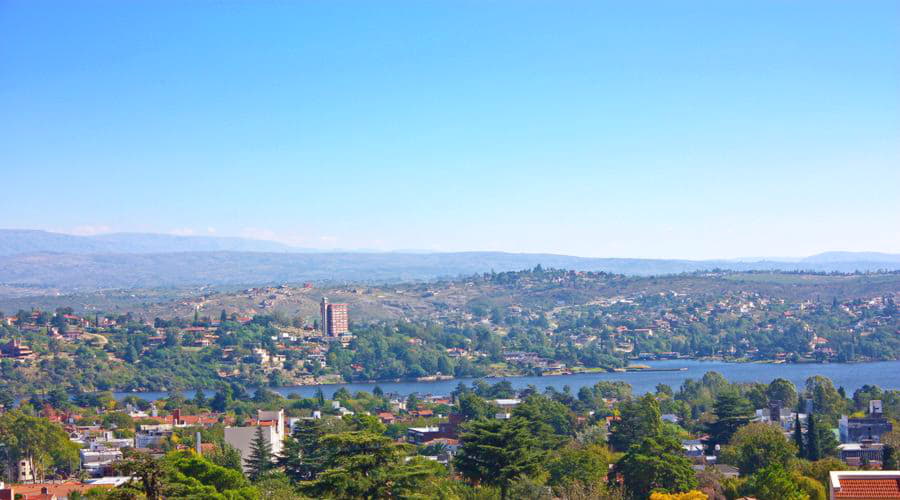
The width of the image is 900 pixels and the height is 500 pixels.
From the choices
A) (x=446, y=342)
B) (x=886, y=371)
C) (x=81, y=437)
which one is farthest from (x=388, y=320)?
(x=81, y=437)

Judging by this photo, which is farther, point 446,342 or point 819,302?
point 819,302

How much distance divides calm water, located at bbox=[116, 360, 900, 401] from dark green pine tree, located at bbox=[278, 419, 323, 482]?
125ft

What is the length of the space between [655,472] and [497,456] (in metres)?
2.60

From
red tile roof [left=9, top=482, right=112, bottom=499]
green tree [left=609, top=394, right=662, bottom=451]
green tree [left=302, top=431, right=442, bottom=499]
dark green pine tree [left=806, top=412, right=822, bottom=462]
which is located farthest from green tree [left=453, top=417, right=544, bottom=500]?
dark green pine tree [left=806, top=412, right=822, bottom=462]

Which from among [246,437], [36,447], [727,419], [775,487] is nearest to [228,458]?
[246,437]

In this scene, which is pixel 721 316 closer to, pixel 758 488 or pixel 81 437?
pixel 81 437

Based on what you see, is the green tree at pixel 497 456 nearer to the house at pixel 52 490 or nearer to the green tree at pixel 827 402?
the house at pixel 52 490

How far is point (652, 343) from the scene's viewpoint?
95.9 meters

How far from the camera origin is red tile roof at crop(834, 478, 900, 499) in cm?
997

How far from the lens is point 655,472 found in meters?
19.1

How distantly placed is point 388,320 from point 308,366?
39.7m

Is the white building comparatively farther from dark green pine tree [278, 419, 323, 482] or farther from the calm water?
the calm water

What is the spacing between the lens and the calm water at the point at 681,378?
6462cm

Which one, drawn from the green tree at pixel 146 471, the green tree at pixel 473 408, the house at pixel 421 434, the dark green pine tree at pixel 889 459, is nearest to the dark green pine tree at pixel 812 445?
the dark green pine tree at pixel 889 459
